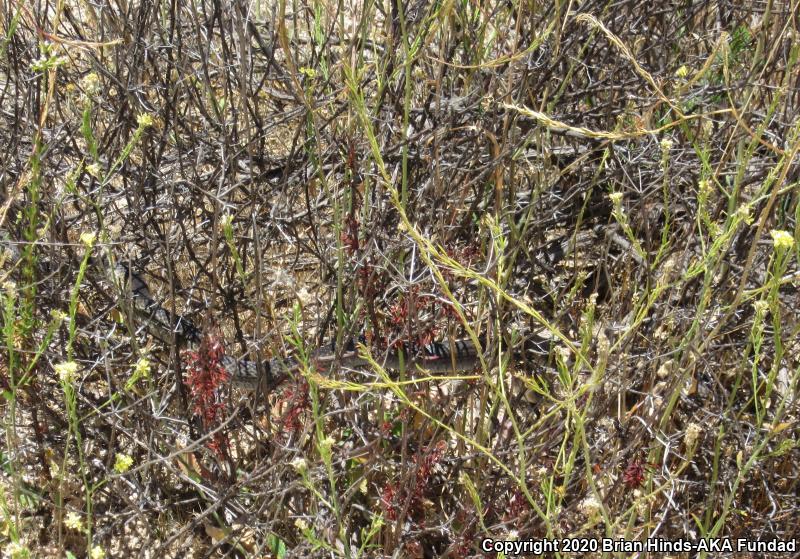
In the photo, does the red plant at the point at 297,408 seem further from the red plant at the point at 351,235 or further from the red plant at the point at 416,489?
A: the red plant at the point at 351,235

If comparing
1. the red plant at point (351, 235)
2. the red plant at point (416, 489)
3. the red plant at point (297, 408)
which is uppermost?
the red plant at point (351, 235)

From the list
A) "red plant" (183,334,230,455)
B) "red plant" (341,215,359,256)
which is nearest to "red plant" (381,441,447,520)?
"red plant" (183,334,230,455)

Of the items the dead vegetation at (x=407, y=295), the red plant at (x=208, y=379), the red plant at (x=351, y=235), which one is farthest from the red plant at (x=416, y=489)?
the red plant at (x=351, y=235)

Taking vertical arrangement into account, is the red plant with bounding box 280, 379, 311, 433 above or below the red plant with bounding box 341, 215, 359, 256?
below

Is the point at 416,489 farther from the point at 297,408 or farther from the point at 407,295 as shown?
the point at 407,295

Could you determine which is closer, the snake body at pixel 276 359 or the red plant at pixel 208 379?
the red plant at pixel 208 379

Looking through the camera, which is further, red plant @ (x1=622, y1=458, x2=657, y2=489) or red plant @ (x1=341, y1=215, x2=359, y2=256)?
red plant @ (x1=341, y1=215, x2=359, y2=256)

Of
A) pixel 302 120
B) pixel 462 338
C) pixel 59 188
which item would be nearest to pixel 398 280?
pixel 462 338

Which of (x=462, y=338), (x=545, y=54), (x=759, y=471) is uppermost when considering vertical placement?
(x=545, y=54)

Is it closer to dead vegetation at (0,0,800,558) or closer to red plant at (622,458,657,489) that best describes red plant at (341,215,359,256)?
dead vegetation at (0,0,800,558)

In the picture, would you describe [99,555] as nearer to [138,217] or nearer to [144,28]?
[138,217]

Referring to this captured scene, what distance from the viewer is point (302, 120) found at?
7.80 ft

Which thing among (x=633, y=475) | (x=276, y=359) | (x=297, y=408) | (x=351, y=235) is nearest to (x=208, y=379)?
(x=297, y=408)

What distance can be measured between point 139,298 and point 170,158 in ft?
1.46
